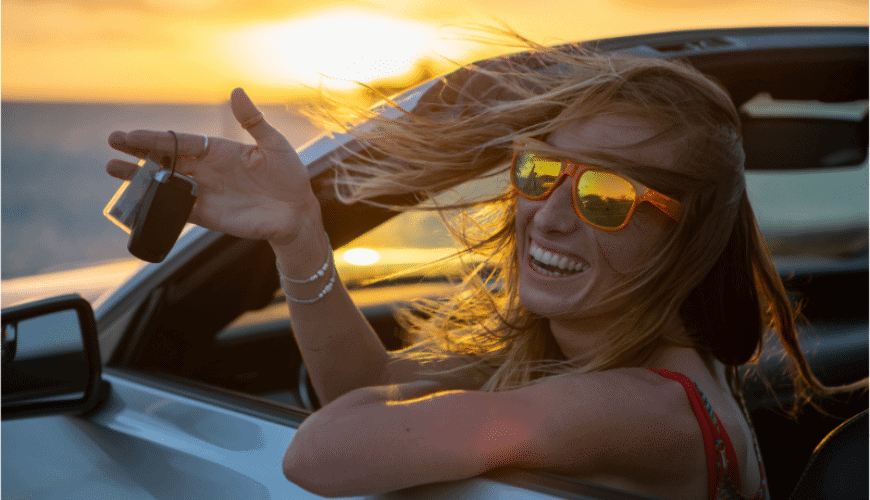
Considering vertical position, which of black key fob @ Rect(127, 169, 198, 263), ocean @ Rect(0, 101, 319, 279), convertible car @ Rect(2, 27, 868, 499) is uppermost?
black key fob @ Rect(127, 169, 198, 263)

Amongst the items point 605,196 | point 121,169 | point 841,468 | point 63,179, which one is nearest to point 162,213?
point 121,169

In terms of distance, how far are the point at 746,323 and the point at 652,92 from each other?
0.55 m

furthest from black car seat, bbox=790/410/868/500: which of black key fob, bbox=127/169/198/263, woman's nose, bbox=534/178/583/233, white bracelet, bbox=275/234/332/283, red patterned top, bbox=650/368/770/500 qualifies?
black key fob, bbox=127/169/198/263

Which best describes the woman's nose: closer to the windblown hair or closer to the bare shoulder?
the windblown hair

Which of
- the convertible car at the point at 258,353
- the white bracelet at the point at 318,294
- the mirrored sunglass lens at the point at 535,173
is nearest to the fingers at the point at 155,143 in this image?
the convertible car at the point at 258,353

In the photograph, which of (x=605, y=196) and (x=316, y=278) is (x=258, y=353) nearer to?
(x=316, y=278)

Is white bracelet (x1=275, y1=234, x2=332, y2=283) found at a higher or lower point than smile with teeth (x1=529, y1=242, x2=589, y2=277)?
lower

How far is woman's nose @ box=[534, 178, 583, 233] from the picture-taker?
5.23ft

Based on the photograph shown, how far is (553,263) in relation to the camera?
5.31 feet

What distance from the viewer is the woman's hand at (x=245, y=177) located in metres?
1.61

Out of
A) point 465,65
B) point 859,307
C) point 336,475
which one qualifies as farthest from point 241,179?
point 859,307

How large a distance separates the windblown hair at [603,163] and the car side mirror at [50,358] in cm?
65

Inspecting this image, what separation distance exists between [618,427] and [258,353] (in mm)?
1376

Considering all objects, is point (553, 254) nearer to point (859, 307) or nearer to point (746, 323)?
point (746, 323)
